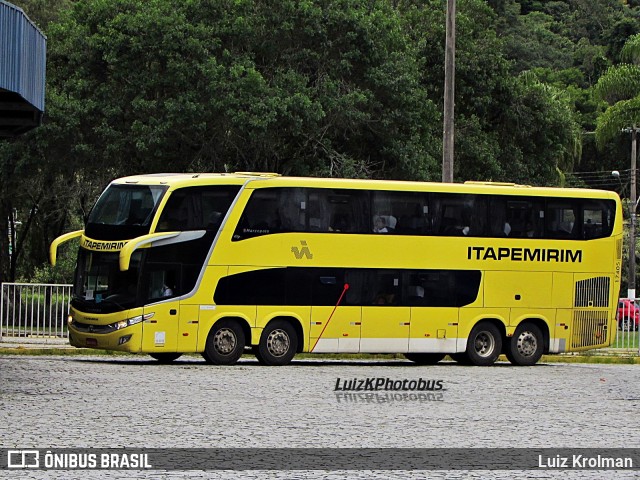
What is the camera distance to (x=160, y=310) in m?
27.3

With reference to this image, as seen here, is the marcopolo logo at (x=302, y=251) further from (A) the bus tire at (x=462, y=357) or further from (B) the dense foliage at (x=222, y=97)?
(B) the dense foliage at (x=222, y=97)

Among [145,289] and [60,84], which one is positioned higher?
[60,84]

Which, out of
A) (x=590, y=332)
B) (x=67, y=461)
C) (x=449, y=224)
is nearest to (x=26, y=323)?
(x=449, y=224)

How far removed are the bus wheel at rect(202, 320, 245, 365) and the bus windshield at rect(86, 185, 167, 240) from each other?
2493 millimetres

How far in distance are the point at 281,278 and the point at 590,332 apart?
7.41 meters

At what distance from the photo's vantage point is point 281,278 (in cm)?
2830

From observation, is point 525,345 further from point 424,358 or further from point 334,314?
point 334,314

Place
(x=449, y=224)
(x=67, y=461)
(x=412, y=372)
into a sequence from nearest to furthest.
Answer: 1. (x=67, y=461)
2. (x=412, y=372)
3. (x=449, y=224)

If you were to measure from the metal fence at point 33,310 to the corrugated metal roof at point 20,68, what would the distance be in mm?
6154

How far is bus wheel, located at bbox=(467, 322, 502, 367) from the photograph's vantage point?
30047mm

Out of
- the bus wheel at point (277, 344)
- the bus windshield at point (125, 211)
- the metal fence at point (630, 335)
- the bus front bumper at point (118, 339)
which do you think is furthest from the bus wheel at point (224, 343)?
the metal fence at point (630, 335)

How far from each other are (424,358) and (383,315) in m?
2.80

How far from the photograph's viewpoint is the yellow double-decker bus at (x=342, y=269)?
1080 inches

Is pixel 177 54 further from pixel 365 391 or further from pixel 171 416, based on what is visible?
pixel 171 416
